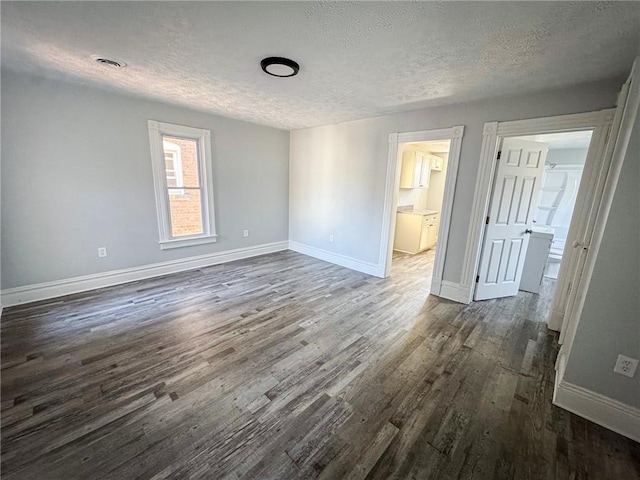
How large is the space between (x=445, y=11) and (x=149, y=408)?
9.90ft

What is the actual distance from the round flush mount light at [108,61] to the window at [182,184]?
122 centimetres

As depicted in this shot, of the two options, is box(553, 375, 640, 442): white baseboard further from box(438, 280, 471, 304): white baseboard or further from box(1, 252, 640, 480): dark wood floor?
box(438, 280, 471, 304): white baseboard

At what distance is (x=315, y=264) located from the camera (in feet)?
15.5

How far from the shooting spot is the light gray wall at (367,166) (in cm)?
259

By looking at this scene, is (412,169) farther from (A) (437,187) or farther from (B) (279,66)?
(B) (279,66)

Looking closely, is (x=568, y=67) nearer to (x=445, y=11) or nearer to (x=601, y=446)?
(x=445, y=11)

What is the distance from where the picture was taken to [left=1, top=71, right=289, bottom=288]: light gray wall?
8.95 ft

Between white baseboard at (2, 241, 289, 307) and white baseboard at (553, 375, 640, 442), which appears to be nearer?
white baseboard at (553, 375, 640, 442)

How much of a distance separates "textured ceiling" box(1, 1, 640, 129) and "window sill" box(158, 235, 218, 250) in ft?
6.79

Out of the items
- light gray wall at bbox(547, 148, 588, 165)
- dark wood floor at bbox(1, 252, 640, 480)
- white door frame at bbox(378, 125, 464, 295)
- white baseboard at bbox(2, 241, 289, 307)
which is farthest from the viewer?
light gray wall at bbox(547, 148, 588, 165)

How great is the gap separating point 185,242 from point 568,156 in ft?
25.8

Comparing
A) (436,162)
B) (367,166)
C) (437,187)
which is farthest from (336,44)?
(437,187)

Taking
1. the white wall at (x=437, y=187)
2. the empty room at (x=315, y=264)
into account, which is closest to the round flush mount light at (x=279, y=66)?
the empty room at (x=315, y=264)

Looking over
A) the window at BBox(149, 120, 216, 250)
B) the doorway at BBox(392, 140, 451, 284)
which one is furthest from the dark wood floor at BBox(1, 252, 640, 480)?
the doorway at BBox(392, 140, 451, 284)
